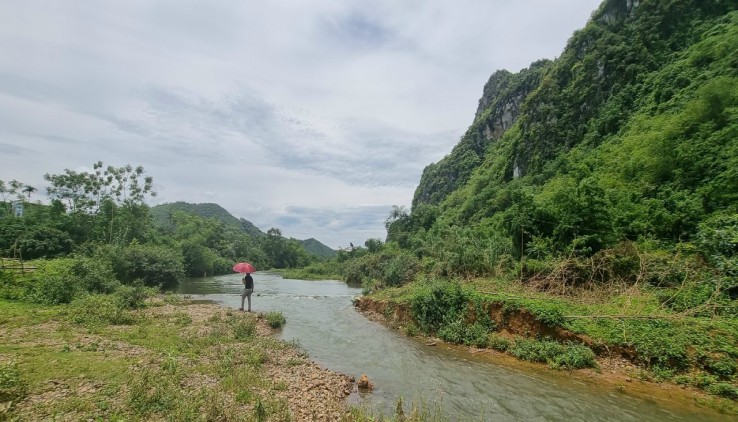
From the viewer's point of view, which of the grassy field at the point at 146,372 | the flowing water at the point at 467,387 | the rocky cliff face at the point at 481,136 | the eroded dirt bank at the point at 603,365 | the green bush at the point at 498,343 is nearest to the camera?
the grassy field at the point at 146,372

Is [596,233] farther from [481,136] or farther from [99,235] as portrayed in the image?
[481,136]

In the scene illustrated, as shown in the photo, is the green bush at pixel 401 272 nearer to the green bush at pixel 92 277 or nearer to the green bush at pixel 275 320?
the green bush at pixel 275 320

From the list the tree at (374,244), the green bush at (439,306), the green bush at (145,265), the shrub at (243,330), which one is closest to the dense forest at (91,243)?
the green bush at (145,265)

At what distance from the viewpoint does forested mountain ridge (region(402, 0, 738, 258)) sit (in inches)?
802

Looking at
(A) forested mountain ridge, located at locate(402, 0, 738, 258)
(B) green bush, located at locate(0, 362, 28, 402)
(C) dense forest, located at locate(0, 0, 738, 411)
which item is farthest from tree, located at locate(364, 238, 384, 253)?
(B) green bush, located at locate(0, 362, 28, 402)

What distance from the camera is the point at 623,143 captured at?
3838cm

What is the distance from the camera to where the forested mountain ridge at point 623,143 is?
20.4 meters

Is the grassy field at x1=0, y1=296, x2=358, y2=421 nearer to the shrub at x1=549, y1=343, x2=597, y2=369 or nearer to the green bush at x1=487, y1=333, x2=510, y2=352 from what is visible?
the green bush at x1=487, y1=333, x2=510, y2=352

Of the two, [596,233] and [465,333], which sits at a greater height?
[596,233]

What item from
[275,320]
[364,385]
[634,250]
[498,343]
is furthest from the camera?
[275,320]

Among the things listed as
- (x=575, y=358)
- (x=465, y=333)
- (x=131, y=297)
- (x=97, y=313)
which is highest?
(x=131, y=297)

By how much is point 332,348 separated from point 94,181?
46127mm

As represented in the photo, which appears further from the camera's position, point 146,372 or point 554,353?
point 554,353

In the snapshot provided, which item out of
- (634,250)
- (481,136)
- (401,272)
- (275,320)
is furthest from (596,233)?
(481,136)
